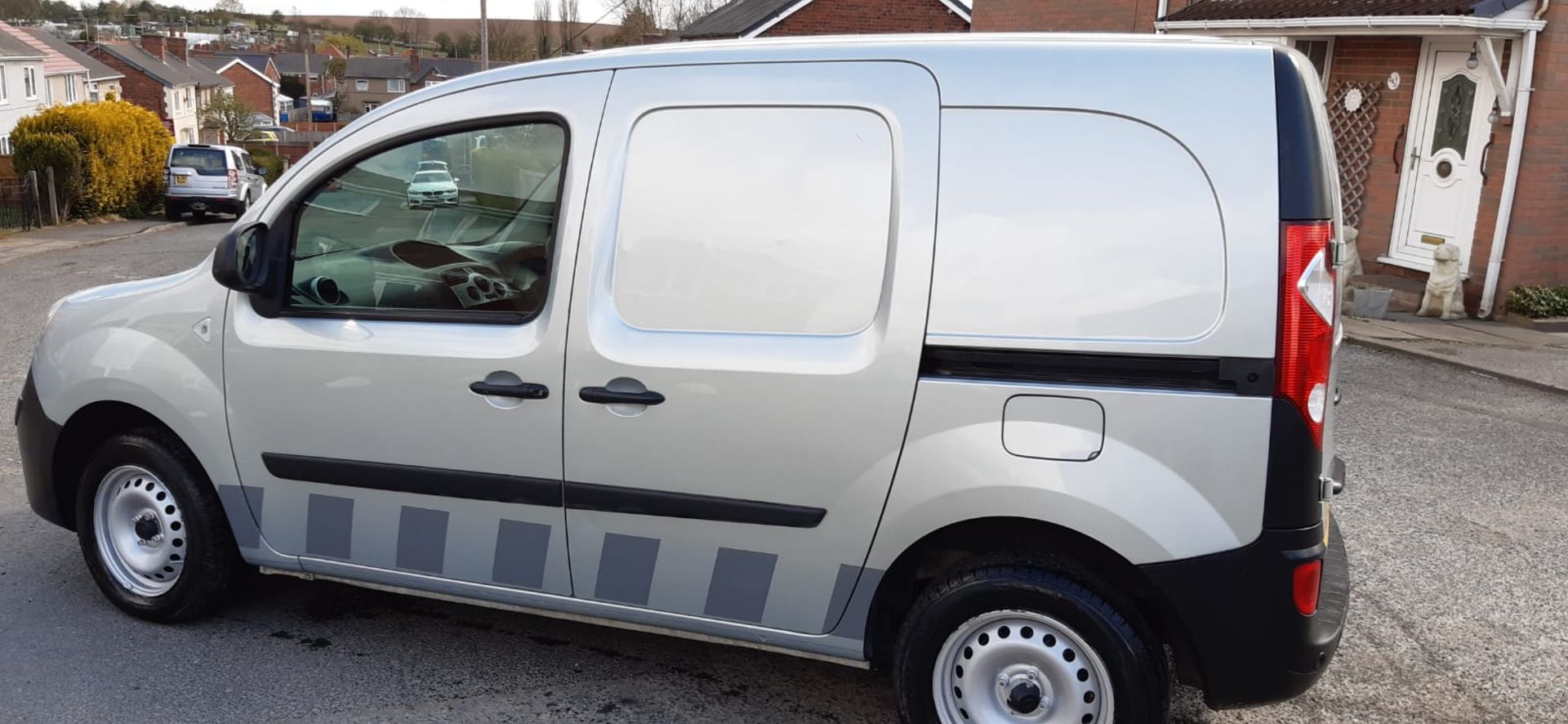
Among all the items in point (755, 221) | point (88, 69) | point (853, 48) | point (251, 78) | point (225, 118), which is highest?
point (251, 78)

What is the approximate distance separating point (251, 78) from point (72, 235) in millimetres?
80006

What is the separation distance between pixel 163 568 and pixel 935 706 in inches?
106

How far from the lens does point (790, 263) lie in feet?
10.9

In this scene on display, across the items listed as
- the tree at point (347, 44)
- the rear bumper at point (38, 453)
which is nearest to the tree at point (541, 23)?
the tree at point (347, 44)

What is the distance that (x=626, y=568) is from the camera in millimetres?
3654

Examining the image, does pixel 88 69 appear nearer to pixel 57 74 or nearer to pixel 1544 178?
pixel 57 74

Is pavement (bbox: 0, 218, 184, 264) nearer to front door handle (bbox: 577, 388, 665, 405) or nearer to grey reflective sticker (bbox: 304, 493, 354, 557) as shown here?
grey reflective sticker (bbox: 304, 493, 354, 557)

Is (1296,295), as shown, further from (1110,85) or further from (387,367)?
(387,367)

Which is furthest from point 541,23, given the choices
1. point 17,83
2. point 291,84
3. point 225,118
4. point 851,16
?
point 291,84

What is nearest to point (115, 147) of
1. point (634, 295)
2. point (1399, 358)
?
point (1399, 358)

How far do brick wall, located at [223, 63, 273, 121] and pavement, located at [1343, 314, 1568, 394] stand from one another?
9565 cm

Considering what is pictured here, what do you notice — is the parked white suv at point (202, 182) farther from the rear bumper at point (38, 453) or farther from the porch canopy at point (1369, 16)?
the rear bumper at point (38, 453)

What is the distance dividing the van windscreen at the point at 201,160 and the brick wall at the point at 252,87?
71.4m

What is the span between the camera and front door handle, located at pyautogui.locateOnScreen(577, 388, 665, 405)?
3.46 metres
